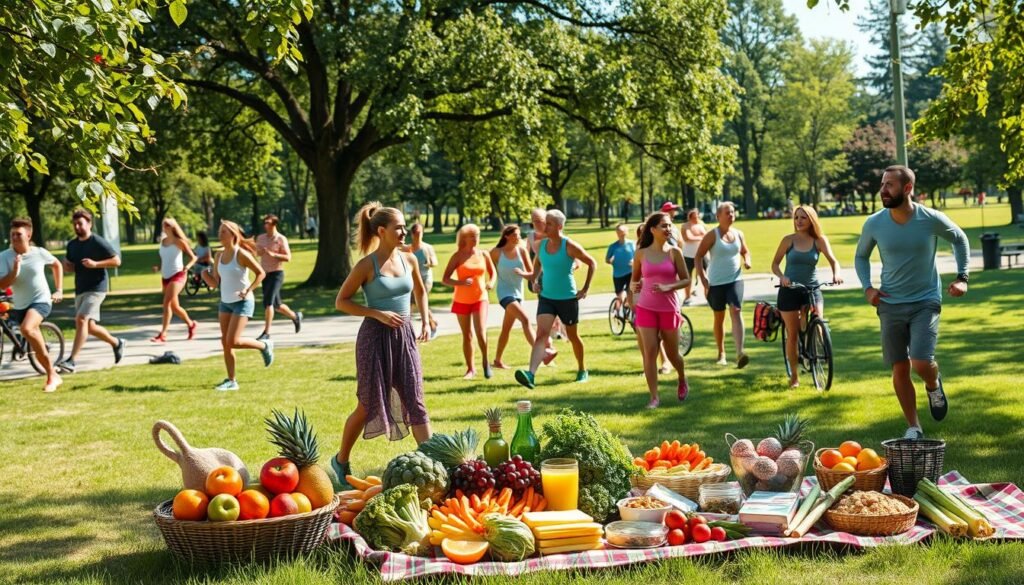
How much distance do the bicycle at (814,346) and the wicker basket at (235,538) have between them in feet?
22.3

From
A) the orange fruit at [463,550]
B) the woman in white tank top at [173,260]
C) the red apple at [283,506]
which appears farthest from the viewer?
the woman in white tank top at [173,260]

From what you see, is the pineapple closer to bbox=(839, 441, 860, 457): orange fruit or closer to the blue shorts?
bbox=(839, 441, 860, 457): orange fruit

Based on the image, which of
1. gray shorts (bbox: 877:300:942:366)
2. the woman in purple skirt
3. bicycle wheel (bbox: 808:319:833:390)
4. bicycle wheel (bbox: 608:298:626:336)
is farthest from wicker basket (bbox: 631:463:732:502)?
bicycle wheel (bbox: 608:298:626:336)

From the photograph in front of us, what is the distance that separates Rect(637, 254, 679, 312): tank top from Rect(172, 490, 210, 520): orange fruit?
560cm

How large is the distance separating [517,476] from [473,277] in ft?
22.2

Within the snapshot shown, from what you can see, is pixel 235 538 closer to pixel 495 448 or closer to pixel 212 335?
pixel 495 448

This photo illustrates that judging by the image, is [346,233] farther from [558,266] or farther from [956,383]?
[956,383]

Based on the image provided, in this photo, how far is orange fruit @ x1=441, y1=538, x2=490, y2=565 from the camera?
5.12 metres

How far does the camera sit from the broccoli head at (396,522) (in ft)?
17.6

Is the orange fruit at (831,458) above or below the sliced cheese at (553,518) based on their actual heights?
above

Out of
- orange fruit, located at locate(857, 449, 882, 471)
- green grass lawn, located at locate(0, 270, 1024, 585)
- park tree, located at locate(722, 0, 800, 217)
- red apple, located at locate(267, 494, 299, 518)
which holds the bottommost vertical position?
green grass lawn, located at locate(0, 270, 1024, 585)

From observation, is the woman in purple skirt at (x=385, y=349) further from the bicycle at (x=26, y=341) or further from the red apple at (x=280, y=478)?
the bicycle at (x=26, y=341)

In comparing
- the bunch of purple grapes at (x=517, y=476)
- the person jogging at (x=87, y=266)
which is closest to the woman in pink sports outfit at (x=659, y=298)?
the bunch of purple grapes at (x=517, y=476)

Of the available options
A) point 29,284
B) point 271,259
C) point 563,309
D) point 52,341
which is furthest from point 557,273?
point 52,341
